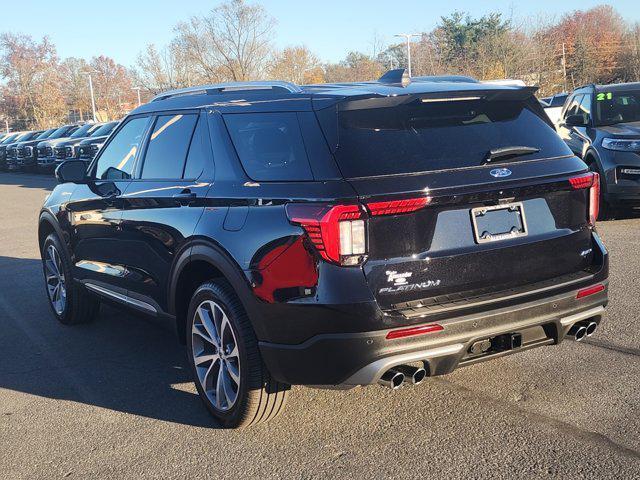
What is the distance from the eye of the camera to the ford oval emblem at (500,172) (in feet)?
11.6

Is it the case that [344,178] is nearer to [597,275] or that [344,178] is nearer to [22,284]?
[597,275]

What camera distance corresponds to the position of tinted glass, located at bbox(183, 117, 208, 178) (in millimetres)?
4207

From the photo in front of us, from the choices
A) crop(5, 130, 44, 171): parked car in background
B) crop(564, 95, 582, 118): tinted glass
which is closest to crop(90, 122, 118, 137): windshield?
crop(5, 130, 44, 171): parked car in background

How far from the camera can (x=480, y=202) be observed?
3.46 metres

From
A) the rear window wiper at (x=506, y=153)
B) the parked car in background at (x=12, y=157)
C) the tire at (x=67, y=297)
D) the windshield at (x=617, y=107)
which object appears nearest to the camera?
the rear window wiper at (x=506, y=153)

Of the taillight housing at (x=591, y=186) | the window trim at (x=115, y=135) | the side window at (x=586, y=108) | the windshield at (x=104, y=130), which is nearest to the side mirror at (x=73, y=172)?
the window trim at (x=115, y=135)

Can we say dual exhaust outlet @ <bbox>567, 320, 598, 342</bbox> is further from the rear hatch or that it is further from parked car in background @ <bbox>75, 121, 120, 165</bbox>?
parked car in background @ <bbox>75, 121, 120, 165</bbox>

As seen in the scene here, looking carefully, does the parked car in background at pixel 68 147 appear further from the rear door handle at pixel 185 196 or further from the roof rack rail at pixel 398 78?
the roof rack rail at pixel 398 78

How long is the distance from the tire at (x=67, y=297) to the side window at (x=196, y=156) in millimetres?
2076

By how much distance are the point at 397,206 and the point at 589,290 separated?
4.21ft

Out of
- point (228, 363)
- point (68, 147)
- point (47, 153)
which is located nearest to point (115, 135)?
point (228, 363)

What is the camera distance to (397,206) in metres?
3.29

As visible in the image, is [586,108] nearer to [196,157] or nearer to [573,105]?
[573,105]

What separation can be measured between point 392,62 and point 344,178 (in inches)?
1853
